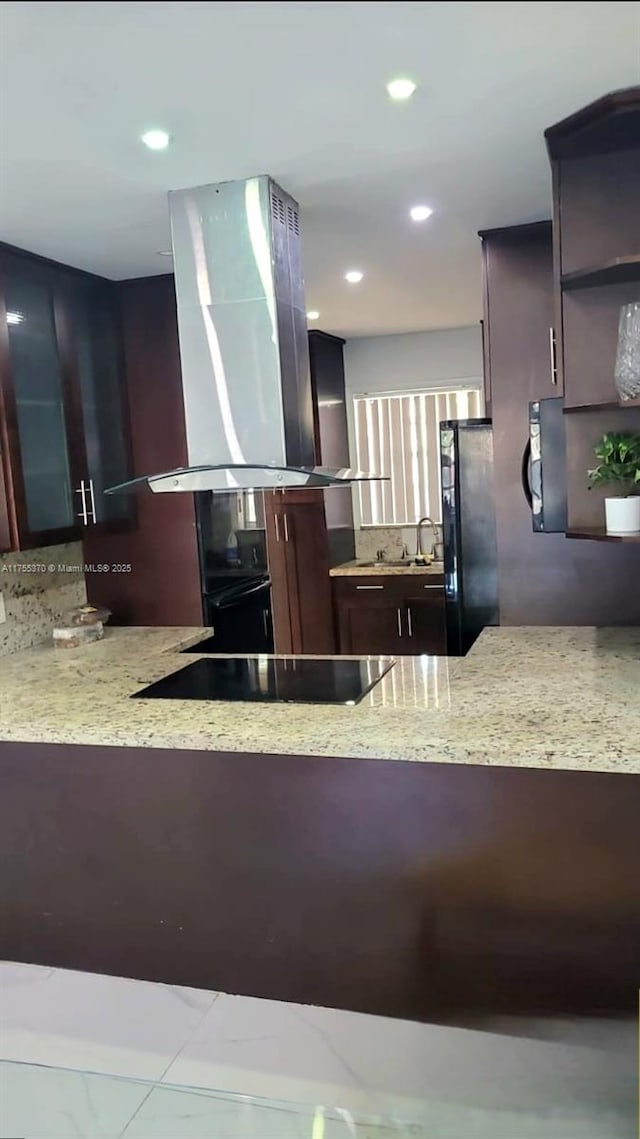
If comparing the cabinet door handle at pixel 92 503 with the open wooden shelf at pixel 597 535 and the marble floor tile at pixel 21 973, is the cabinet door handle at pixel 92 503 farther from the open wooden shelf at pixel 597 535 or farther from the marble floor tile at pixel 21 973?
the open wooden shelf at pixel 597 535

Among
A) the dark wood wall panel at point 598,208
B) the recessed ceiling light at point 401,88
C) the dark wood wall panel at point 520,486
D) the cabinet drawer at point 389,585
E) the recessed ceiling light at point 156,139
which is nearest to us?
the recessed ceiling light at point 401,88

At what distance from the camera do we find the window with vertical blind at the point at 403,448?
4914 millimetres

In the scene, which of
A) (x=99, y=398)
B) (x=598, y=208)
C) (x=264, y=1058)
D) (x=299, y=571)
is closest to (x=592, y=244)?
(x=598, y=208)

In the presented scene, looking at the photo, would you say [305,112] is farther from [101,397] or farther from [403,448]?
[403,448]

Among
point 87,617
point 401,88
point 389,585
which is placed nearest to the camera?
point 401,88

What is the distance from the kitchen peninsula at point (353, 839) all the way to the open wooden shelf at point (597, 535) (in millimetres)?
366

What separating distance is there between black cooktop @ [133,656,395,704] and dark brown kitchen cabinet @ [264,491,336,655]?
1602 mm

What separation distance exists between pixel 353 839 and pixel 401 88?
1.61 meters

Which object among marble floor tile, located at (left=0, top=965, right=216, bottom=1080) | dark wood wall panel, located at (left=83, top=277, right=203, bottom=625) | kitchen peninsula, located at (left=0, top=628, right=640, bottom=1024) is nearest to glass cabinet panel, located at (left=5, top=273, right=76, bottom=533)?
dark wood wall panel, located at (left=83, top=277, right=203, bottom=625)

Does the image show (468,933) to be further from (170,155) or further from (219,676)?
(170,155)

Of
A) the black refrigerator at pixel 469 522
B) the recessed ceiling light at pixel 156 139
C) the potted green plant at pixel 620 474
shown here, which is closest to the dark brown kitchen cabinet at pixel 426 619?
the black refrigerator at pixel 469 522

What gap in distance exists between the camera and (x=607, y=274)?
206cm

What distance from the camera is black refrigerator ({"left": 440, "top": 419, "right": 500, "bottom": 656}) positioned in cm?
327

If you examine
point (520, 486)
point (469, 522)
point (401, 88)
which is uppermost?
point (401, 88)
